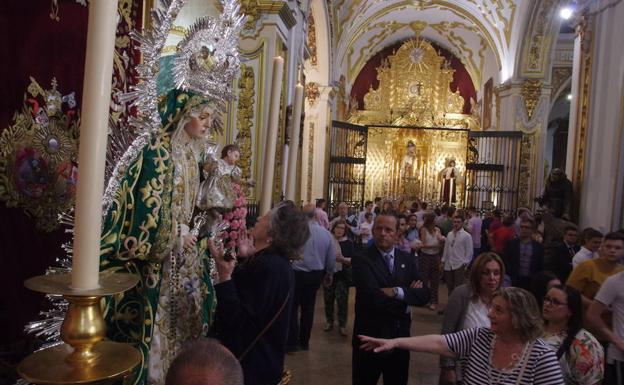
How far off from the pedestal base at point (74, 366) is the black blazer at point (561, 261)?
208 inches

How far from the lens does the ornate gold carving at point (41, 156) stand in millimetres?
1812

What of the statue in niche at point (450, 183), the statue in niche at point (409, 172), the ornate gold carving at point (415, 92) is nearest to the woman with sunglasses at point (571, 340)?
the statue in niche at point (450, 183)

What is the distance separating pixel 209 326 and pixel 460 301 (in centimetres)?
156

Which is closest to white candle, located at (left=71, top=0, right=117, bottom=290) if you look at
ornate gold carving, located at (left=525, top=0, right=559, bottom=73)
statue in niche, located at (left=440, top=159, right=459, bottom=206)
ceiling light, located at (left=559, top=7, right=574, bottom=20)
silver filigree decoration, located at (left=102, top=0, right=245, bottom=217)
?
silver filigree decoration, located at (left=102, top=0, right=245, bottom=217)

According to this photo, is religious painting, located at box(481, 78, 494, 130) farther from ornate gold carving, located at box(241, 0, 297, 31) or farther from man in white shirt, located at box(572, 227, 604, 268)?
man in white shirt, located at box(572, 227, 604, 268)

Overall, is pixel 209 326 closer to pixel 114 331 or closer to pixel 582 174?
pixel 114 331

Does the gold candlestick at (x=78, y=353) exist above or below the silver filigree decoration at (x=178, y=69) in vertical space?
below

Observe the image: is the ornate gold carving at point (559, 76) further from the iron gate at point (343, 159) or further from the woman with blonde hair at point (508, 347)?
the woman with blonde hair at point (508, 347)

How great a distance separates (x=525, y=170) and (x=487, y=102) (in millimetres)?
4865

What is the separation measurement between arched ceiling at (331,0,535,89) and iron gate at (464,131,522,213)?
1930 millimetres

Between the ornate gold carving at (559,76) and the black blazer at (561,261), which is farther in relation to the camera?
the ornate gold carving at (559,76)

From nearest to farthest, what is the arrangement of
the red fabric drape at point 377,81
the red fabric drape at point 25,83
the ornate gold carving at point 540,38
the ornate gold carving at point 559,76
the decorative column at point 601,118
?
the red fabric drape at point 25,83
the decorative column at point 601,118
the ornate gold carving at point 540,38
the ornate gold carving at point 559,76
the red fabric drape at point 377,81

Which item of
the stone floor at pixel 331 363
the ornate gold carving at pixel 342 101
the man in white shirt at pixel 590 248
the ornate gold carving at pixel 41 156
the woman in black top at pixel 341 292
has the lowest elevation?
the stone floor at pixel 331 363

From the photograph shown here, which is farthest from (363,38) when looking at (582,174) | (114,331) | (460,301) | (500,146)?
(114,331)
